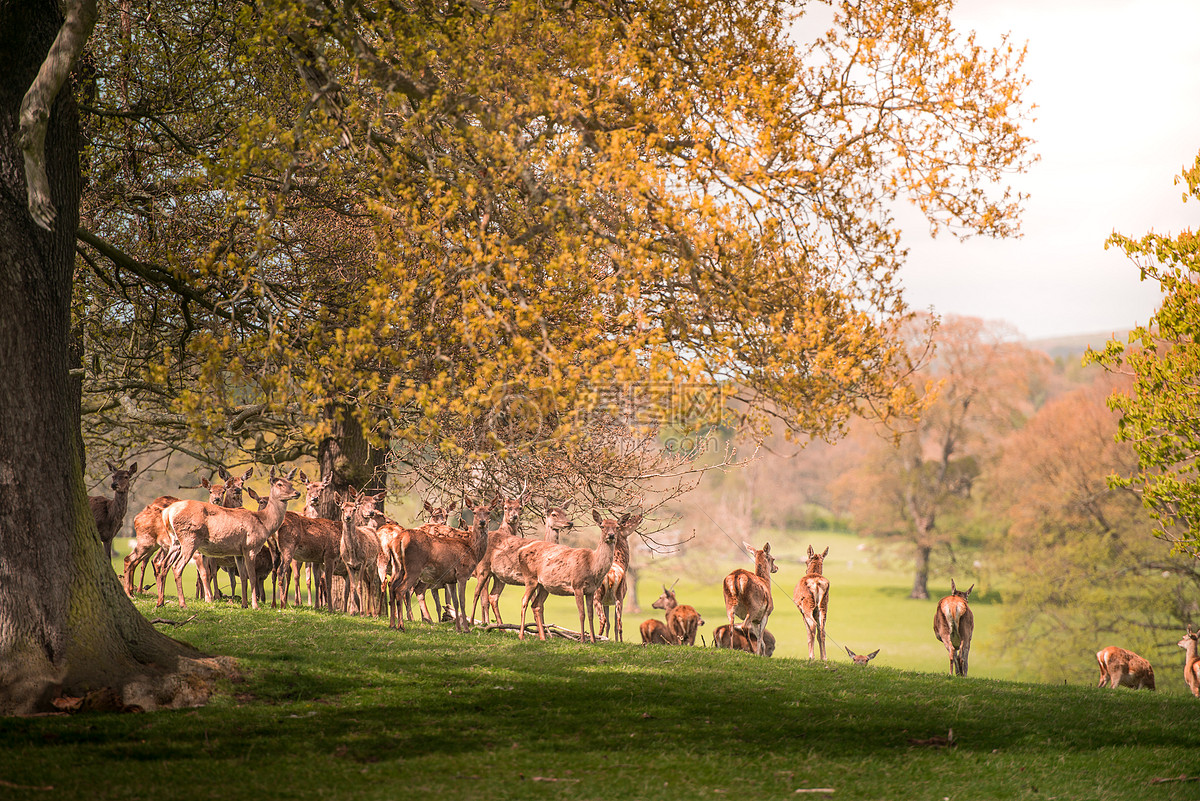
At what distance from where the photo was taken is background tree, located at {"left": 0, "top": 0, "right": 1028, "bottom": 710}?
8.66 metres

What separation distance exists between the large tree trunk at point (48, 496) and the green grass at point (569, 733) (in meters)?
0.60

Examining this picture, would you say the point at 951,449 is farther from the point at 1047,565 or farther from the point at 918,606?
the point at 1047,565

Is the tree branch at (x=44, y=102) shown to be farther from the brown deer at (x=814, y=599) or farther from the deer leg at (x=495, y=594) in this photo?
the brown deer at (x=814, y=599)

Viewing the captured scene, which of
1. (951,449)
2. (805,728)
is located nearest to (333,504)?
(805,728)

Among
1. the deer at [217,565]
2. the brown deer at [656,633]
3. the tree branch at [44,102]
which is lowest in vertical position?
the brown deer at [656,633]

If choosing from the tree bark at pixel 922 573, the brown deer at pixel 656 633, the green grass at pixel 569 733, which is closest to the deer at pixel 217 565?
the green grass at pixel 569 733

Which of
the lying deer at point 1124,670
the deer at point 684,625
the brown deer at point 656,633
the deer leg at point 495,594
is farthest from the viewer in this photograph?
the brown deer at point 656,633

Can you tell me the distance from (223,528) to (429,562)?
3.34 metres

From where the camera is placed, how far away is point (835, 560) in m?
78.5

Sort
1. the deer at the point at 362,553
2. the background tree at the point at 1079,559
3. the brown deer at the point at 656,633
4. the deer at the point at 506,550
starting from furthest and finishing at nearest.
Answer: the background tree at the point at 1079,559 < the brown deer at the point at 656,633 < the deer at the point at 506,550 < the deer at the point at 362,553

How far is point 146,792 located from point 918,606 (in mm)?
49640

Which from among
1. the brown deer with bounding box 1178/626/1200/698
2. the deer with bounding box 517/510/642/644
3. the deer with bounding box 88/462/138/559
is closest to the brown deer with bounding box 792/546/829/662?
the deer with bounding box 517/510/642/644

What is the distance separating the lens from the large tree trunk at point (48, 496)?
27.5 ft

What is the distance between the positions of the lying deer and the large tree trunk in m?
16.2
